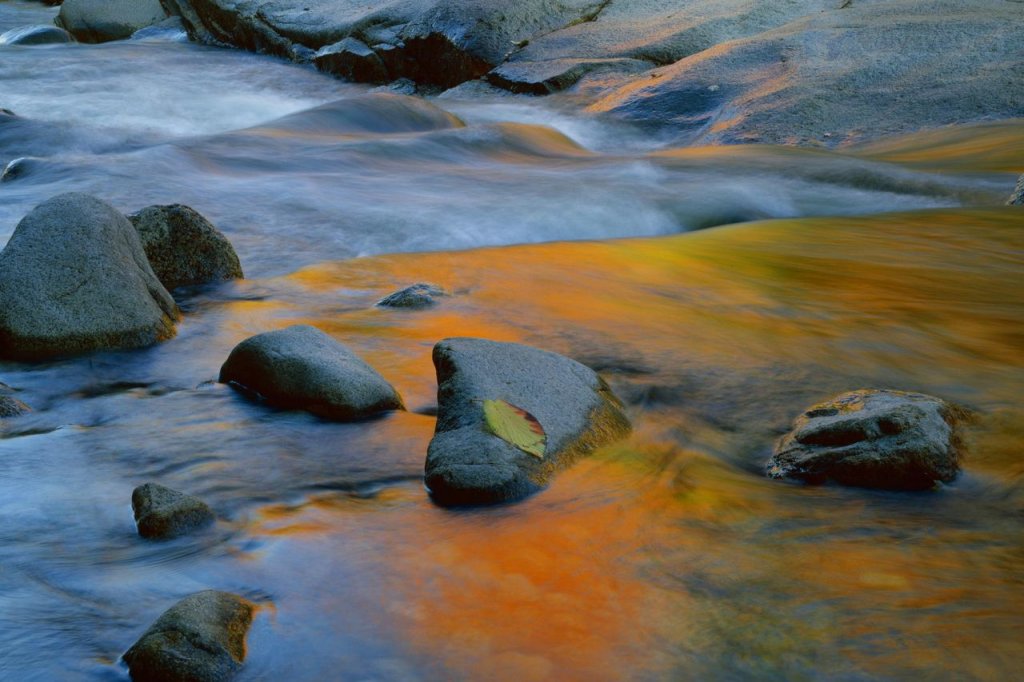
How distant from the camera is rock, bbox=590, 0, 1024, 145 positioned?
928cm

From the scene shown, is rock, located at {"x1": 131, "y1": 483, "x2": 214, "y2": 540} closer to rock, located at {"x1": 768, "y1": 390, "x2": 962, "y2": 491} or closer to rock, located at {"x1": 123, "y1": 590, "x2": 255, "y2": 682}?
rock, located at {"x1": 123, "y1": 590, "x2": 255, "y2": 682}

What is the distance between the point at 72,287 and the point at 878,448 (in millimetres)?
3038

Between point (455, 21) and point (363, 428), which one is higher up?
point (455, 21)

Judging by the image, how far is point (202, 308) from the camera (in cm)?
473

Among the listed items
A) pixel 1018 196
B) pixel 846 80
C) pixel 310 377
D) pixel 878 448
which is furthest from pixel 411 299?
pixel 846 80

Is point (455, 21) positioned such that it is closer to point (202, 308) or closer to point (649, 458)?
point (202, 308)

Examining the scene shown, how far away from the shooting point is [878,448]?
285cm

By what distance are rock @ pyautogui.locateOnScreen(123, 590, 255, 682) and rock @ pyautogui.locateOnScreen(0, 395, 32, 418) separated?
65.5 inches

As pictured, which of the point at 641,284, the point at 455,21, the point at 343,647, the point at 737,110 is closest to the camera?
the point at 343,647

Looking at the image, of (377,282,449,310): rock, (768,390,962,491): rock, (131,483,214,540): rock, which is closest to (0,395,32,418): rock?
(131,483,214,540): rock

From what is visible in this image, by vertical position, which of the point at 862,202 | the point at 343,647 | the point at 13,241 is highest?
the point at 13,241

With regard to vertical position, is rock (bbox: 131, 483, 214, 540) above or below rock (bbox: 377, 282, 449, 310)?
above

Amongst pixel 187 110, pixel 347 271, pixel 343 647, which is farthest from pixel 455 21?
pixel 343 647

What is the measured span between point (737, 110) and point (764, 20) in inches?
128
